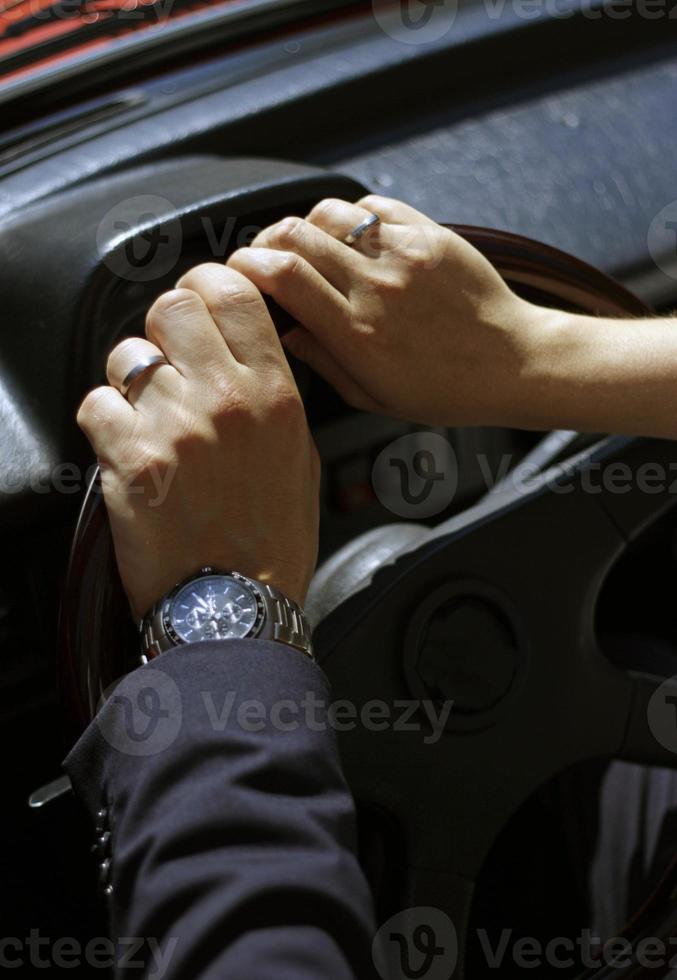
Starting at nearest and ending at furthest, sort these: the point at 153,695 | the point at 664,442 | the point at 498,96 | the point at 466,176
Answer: the point at 153,695, the point at 664,442, the point at 466,176, the point at 498,96

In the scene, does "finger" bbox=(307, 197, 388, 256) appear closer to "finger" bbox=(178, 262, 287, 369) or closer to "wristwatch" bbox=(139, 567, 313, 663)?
"finger" bbox=(178, 262, 287, 369)

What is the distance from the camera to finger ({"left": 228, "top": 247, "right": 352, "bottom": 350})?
36.2 inches

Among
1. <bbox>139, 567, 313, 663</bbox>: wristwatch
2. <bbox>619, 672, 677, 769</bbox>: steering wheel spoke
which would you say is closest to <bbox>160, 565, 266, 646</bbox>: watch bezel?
<bbox>139, 567, 313, 663</bbox>: wristwatch

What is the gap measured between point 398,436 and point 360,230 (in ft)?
1.14

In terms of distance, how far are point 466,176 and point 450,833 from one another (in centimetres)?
72

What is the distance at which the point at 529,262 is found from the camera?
104 cm

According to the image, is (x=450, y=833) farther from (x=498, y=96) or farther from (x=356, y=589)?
(x=498, y=96)

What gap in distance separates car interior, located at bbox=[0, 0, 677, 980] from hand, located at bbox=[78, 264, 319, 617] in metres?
0.04

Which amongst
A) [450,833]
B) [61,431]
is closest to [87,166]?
[61,431]

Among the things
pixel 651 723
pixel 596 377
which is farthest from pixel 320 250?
pixel 651 723

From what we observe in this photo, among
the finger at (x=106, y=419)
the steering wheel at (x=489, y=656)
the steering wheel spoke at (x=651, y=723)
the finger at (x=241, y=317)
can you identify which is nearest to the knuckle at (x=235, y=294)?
the finger at (x=241, y=317)

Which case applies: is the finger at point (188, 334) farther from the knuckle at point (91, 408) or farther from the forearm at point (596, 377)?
the forearm at point (596, 377)

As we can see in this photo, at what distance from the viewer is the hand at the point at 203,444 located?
857 millimetres

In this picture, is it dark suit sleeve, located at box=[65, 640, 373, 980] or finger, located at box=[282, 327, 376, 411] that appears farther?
finger, located at box=[282, 327, 376, 411]
